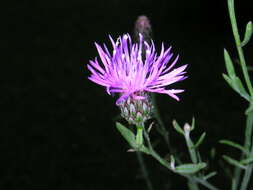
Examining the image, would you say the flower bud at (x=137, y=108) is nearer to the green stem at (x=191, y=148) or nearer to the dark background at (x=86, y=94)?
the green stem at (x=191, y=148)

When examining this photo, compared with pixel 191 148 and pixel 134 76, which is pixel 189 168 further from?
pixel 134 76

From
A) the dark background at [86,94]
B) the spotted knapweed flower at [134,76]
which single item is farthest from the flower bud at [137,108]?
the dark background at [86,94]

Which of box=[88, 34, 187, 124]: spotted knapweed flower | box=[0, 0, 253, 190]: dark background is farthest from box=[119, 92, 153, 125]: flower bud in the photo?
box=[0, 0, 253, 190]: dark background

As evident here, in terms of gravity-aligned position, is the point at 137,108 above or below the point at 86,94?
below

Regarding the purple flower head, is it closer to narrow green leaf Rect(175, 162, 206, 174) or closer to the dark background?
narrow green leaf Rect(175, 162, 206, 174)

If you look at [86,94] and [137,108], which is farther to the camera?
[86,94]

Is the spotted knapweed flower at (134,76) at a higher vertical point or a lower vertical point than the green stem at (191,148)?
higher

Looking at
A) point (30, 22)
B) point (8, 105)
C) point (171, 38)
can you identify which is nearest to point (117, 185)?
point (8, 105)

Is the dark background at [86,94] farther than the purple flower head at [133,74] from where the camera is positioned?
Yes

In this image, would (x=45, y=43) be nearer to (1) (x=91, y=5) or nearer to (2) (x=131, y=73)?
(1) (x=91, y=5)

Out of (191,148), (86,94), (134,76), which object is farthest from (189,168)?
(86,94)
